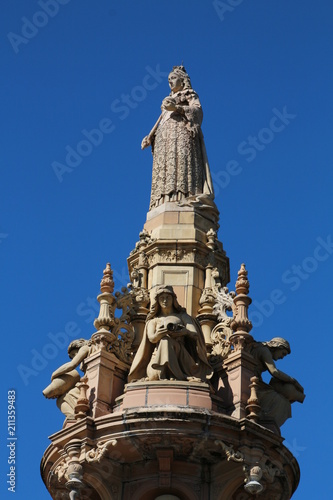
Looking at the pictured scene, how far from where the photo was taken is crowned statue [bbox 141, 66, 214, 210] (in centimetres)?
3184

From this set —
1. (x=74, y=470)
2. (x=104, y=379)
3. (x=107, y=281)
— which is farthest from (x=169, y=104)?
(x=74, y=470)

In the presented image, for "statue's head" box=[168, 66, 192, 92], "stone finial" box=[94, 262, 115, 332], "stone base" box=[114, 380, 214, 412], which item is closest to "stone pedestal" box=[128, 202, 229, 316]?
"stone finial" box=[94, 262, 115, 332]

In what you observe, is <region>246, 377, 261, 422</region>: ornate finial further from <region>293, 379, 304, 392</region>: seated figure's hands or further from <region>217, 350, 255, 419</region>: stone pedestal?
<region>293, 379, 304, 392</region>: seated figure's hands

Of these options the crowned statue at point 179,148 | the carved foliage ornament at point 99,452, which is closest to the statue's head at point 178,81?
the crowned statue at point 179,148

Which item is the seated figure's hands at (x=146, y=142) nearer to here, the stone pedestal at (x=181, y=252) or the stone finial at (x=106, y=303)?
the stone pedestal at (x=181, y=252)

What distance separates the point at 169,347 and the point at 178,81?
30.1 feet

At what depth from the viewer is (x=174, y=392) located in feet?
86.6

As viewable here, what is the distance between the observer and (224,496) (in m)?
26.4

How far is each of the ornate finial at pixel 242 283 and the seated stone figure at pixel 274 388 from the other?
3.79 ft

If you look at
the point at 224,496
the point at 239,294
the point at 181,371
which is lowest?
the point at 224,496

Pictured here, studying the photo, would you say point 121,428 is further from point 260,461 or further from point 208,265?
point 208,265

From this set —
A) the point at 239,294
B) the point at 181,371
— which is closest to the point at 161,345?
the point at 181,371

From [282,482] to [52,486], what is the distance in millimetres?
4520

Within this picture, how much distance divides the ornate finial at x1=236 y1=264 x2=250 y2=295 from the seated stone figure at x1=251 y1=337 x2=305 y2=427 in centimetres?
116
